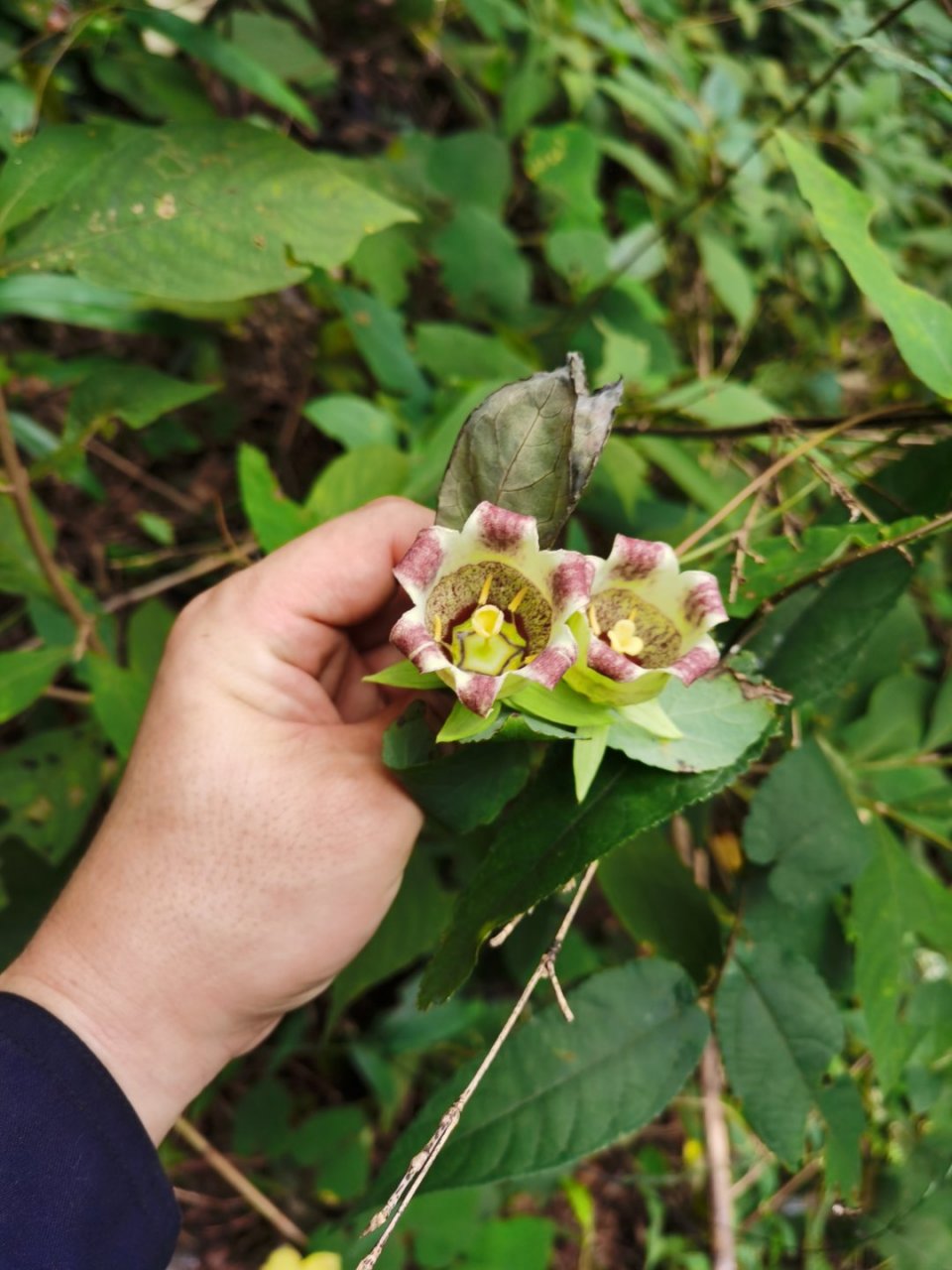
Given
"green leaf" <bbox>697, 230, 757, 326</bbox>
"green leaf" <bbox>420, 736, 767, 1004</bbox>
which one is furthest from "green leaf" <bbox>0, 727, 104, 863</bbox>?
"green leaf" <bbox>697, 230, 757, 326</bbox>

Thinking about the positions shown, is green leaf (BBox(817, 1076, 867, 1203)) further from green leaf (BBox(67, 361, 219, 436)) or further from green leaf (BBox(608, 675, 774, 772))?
green leaf (BBox(67, 361, 219, 436))

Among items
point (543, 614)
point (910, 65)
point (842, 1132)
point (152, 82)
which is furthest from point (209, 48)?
point (842, 1132)

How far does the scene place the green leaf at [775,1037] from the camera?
1106 mm

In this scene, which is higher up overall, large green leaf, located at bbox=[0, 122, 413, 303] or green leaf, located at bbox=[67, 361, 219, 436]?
large green leaf, located at bbox=[0, 122, 413, 303]

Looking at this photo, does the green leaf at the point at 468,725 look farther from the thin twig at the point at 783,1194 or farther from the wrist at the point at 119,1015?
the thin twig at the point at 783,1194

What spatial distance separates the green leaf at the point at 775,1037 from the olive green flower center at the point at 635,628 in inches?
21.4

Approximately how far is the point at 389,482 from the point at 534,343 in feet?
2.34

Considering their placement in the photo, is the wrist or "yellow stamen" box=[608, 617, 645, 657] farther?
the wrist

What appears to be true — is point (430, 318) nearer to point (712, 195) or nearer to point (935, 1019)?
point (712, 195)

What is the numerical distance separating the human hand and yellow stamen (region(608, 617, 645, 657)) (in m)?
0.36

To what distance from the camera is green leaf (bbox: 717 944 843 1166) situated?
111 centimetres

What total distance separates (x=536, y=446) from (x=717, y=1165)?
1.89m

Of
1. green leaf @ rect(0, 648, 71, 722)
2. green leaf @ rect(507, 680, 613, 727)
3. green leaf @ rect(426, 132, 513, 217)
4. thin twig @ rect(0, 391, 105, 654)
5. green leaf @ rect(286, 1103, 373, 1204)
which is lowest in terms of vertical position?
green leaf @ rect(286, 1103, 373, 1204)

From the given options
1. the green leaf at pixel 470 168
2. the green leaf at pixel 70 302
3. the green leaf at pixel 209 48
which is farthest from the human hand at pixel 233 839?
the green leaf at pixel 470 168
